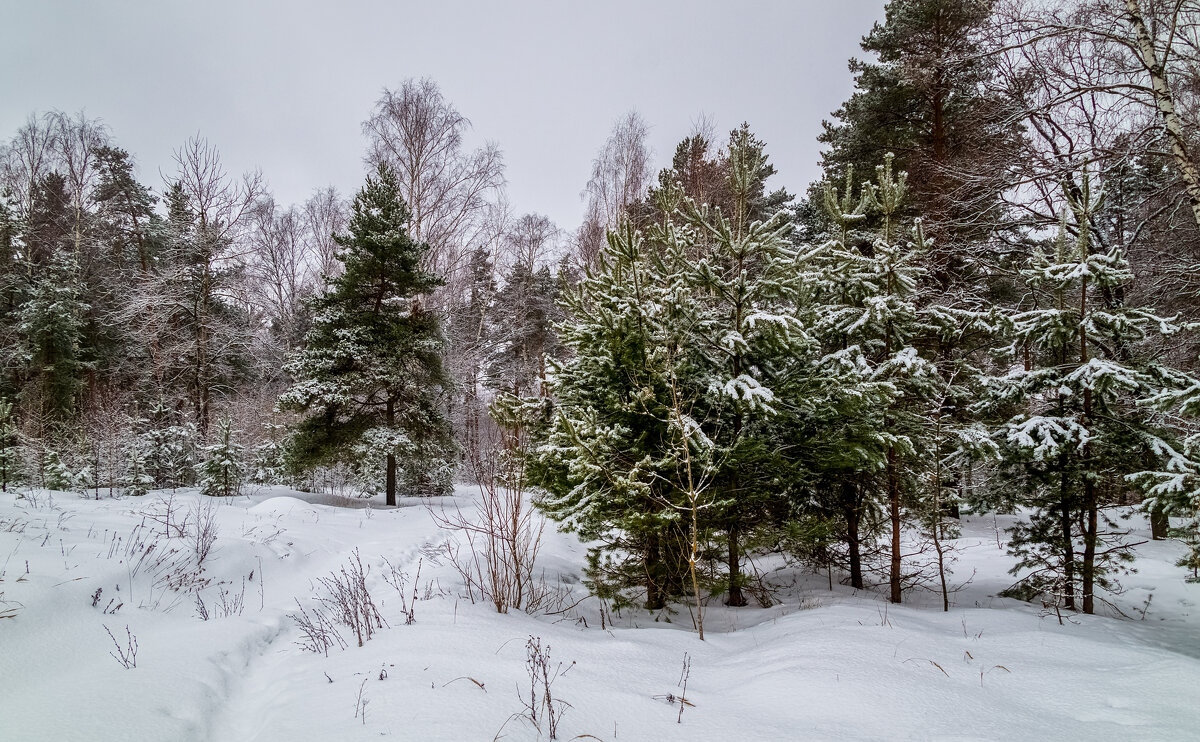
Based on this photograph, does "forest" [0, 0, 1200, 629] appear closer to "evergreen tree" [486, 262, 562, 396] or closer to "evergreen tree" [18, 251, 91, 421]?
"evergreen tree" [18, 251, 91, 421]

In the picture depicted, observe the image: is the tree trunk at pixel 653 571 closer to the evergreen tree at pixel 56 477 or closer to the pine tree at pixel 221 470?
the pine tree at pixel 221 470

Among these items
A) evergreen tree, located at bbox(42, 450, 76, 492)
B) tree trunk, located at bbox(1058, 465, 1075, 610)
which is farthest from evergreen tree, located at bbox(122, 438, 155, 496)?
tree trunk, located at bbox(1058, 465, 1075, 610)

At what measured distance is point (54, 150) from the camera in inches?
804

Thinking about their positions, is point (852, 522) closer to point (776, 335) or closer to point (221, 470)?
point (776, 335)

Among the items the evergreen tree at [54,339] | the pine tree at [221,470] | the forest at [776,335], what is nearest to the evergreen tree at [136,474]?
the forest at [776,335]

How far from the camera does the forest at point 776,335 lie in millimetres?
5227

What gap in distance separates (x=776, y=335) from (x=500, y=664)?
12.7ft

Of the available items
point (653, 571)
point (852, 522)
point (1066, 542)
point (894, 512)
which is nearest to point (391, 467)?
point (653, 571)

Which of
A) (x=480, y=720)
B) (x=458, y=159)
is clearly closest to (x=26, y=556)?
(x=480, y=720)

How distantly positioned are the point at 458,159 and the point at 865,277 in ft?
45.9

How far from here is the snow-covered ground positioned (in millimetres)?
2709

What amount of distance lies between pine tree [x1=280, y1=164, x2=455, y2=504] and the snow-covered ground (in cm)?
504

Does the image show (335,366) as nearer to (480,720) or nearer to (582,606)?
(582,606)

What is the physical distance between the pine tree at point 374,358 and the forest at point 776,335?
0.08 meters
